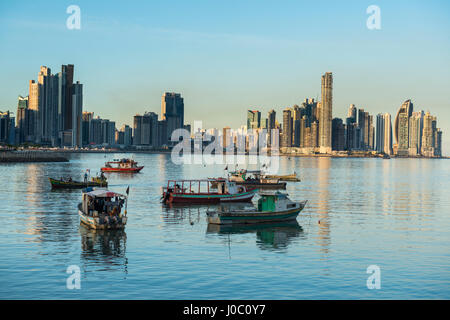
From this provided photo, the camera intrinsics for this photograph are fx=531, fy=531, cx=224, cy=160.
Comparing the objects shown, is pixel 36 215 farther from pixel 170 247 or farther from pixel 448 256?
pixel 448 256

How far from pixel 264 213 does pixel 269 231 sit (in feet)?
13.0

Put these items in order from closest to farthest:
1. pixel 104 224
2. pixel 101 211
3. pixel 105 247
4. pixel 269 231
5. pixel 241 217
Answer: pixel 105 247 < pixel 104 224 < pixel 101 211 < pixel 269 231 < pixel 241 217

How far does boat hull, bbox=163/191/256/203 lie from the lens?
3083 inches

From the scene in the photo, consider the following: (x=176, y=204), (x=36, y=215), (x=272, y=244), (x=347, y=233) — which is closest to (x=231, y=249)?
(x=272, y=244)

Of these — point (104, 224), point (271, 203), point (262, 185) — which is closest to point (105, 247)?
point (104, 224)

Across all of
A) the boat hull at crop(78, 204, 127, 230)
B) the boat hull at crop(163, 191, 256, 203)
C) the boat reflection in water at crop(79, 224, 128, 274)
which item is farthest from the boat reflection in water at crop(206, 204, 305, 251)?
the boat hull at crop(163, 191, 256, 203)

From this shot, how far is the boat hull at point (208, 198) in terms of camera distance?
7831cm

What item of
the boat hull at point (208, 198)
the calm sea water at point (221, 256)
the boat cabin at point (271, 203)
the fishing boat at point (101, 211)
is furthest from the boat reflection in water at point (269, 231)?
the boat hull at point (208, 198)

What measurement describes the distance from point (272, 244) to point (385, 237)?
41.0 feet

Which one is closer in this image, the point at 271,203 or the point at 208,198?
the point at 271,203

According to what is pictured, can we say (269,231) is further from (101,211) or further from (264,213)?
(101,211)

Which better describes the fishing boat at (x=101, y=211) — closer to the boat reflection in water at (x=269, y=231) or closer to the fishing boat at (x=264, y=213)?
the boat reflection in water at (x=269, y=231)

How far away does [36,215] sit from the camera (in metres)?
62.9

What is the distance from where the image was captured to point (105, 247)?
44188 millimetres
